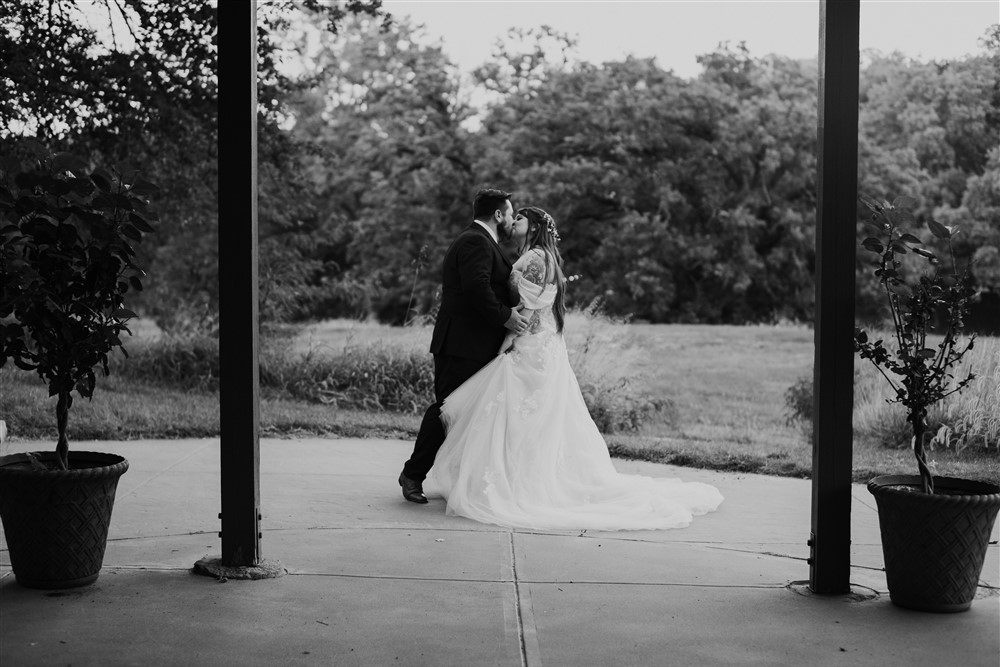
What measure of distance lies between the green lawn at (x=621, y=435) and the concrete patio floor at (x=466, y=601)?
2.24 meters

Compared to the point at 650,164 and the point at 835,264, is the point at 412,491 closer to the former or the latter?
the point at 835,264

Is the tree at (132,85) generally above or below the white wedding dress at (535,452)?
above

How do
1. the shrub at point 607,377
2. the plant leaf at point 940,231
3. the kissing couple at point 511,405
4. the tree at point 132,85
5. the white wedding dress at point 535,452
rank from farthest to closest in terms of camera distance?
the shrub at point 607,377 → the tree at point 132,85 → the kissing couple at point 511,405 → the white wedding dress at point 535,452 → the plant leaf at point 940,231

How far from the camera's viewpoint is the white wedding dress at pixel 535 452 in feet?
20.3

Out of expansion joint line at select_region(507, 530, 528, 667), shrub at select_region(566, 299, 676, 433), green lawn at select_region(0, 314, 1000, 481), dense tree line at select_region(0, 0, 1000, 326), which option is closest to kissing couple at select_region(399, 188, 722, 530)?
expansion joint line at select_region(507, 530, 528, 667)

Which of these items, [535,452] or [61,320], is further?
[535,452]

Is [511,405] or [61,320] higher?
[61,320]

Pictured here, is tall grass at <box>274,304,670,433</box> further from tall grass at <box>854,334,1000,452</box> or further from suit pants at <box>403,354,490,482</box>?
suit pants at <box>403,354,490,482</box>

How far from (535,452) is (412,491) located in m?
0.79

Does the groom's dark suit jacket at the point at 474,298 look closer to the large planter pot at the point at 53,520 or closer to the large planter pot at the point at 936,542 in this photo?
the large planter pot at the point at 53,520

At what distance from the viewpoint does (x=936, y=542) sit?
4238 mm

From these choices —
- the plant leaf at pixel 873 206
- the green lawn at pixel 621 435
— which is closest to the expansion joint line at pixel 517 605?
the plant leaf at pixel 873 206

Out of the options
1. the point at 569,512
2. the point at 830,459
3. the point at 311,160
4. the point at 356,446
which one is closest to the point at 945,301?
the point at 830,459

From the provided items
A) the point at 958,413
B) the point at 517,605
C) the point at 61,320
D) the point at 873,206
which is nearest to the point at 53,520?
the point at 61,320
